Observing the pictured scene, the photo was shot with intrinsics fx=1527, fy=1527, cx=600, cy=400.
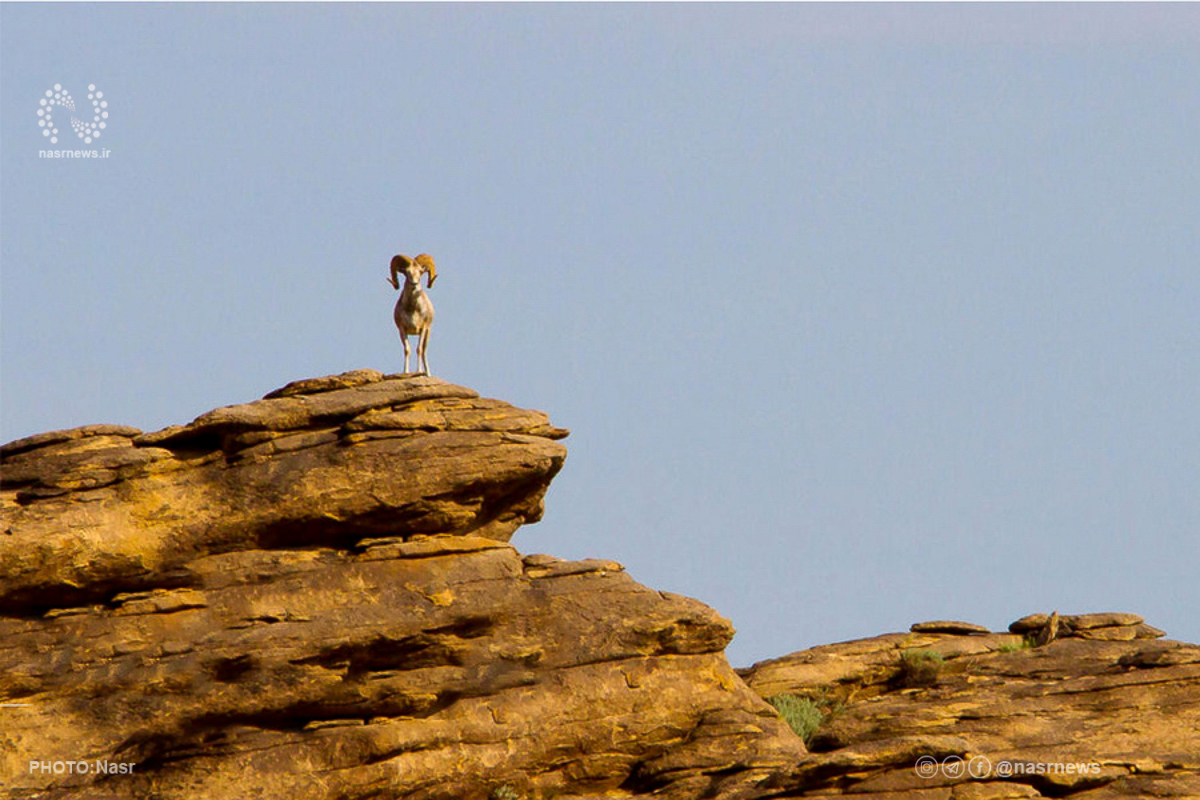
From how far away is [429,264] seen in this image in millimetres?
31188

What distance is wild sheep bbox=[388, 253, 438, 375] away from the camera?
30.6 metres

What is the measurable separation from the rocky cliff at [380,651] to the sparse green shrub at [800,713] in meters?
0.51

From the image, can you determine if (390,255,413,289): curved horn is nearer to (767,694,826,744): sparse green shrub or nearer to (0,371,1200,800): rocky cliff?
(0,371,1200,800): rocky cliff

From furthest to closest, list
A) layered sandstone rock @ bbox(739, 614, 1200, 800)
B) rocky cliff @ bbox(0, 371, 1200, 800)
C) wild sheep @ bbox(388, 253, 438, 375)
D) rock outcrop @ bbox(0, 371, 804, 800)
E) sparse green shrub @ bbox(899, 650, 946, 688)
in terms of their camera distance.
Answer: sparse green shrub @ bbox(899, 650, 946, 688), wild sheep @ bbox(388, 253, 438, 375), rock outcrop @ bbox(0, 371, 804, 800), rocky cliff @ bbox(0, 371, 1200, 800), layered sandstone rock @ bbox(739, 614, 1200, 800)

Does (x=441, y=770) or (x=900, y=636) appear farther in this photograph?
(x=900, y=636)

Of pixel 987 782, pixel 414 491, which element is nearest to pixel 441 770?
pixel 414 491

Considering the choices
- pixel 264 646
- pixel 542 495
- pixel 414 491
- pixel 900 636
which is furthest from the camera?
pixel 900 636

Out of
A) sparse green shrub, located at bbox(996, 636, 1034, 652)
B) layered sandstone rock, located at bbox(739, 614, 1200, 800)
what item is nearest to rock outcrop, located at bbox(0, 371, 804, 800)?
layered sandstone rock, located at bbox(739, 614, 1200, 800)

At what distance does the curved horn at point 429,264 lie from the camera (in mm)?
31109

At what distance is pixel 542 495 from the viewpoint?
3111cm

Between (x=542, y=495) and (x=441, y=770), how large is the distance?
6.22m

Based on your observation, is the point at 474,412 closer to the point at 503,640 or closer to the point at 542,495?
the point at 542,495

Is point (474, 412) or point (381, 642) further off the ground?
A: point (474, 412)

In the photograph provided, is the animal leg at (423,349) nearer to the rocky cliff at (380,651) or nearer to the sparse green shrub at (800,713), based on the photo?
the rocky cliff at (380,651)
